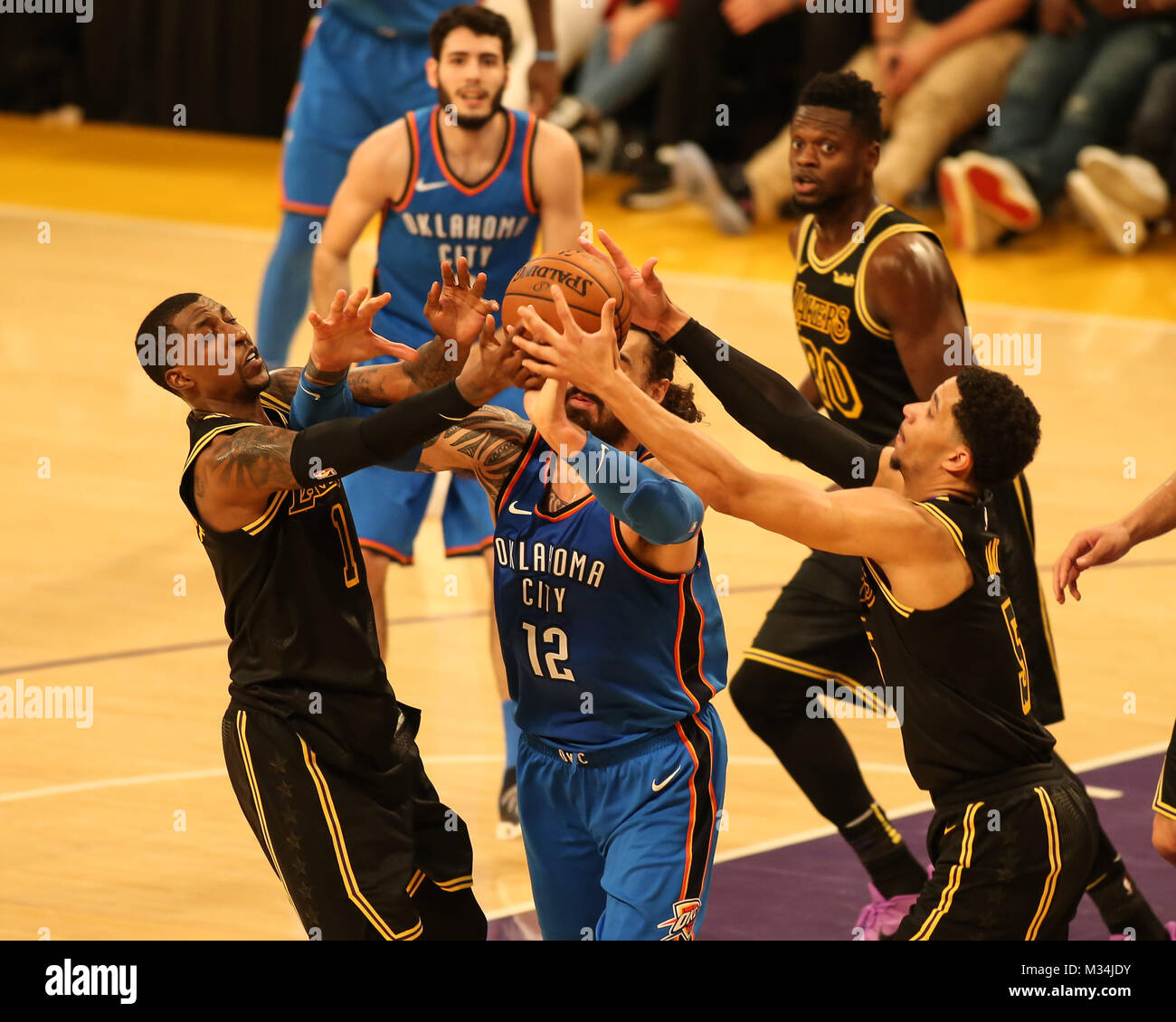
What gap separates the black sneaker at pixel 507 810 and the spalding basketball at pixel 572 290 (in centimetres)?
208

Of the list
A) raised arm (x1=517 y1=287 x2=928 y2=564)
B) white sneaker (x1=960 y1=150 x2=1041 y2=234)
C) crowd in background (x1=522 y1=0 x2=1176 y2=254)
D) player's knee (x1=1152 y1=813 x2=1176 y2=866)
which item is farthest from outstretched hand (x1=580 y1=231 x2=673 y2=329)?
white sneaker (x1=960 y1=150 x2=1041 y2=234)

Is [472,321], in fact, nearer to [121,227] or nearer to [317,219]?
[317,219]

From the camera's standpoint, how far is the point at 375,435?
391 cm

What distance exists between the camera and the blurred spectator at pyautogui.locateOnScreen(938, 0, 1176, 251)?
13.0 meters

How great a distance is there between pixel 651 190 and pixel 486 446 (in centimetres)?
1073

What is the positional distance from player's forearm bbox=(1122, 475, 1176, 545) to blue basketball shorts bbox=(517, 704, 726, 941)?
1150 millimetres

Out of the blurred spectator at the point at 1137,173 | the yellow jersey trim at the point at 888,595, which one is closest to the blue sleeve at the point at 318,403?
the yellow jersey trim at the point at 888,595

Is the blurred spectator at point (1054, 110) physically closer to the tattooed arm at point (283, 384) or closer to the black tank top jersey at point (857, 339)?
the black tank top jersey at point (857, 339)

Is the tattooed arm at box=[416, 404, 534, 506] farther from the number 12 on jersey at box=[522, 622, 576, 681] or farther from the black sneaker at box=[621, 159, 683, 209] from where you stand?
the black sneaker at box=[621, 159, 683, 209]

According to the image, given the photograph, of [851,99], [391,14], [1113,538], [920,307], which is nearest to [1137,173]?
[391,14]

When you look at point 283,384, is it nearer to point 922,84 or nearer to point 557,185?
point 557,185

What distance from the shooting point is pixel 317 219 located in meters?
8.31

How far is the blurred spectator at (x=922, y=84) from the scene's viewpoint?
44.5ft
